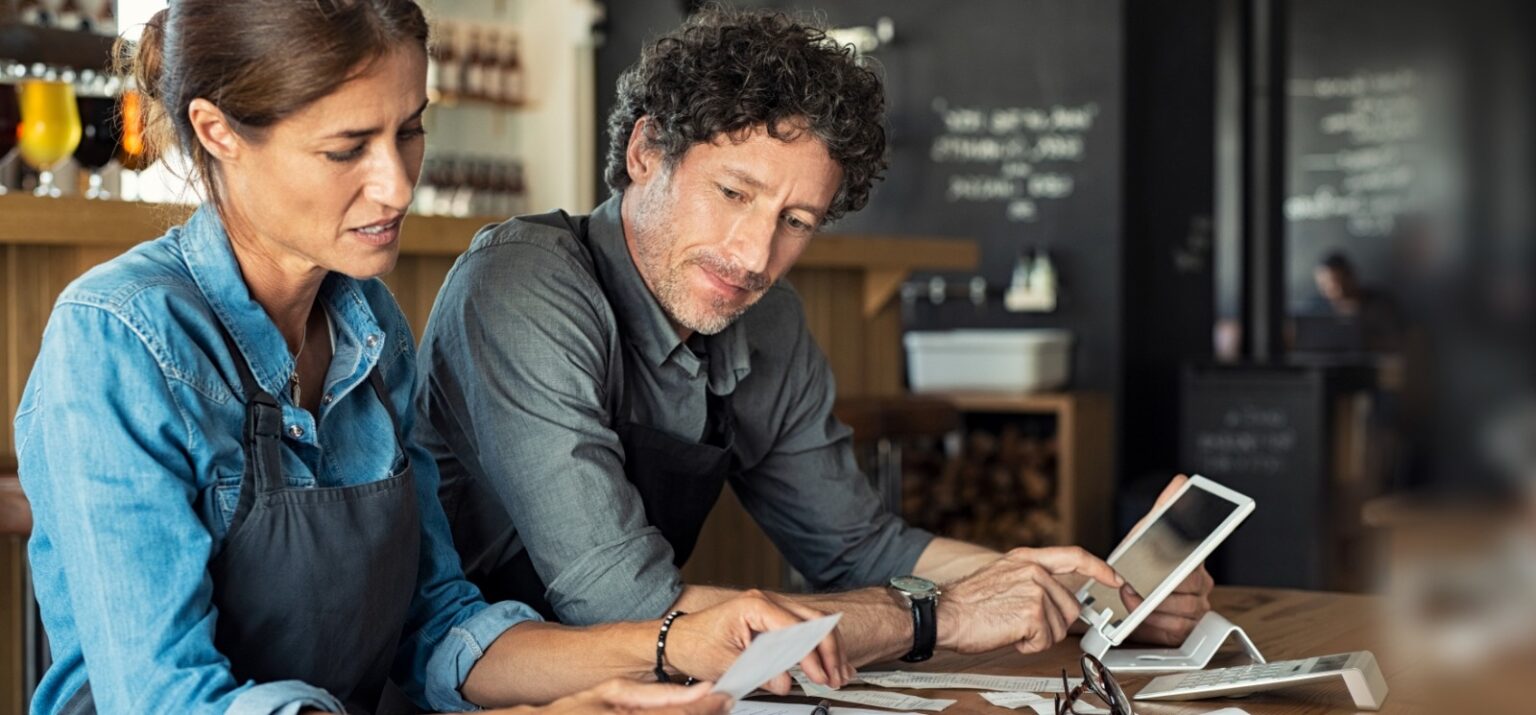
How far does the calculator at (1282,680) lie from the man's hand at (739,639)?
331 millimetres

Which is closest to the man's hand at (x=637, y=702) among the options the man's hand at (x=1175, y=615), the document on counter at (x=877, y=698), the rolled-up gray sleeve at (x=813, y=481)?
the document on counter at (x=877, y=698)

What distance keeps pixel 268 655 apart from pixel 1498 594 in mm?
1068

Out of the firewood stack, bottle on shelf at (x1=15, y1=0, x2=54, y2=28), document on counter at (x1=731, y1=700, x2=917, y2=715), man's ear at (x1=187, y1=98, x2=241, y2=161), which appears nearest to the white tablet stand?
document on counter at (x1=731, y1=700, x2=917, y2=715)

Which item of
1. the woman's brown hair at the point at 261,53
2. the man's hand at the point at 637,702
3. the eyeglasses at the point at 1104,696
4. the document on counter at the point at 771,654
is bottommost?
the eyeglasses at the point at 1104,696

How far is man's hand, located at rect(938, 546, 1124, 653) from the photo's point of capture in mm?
1617

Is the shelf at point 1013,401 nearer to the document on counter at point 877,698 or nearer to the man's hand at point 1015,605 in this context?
the man's hand at point 1015,605

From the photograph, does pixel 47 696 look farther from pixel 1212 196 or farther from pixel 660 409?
pixel 1212 196

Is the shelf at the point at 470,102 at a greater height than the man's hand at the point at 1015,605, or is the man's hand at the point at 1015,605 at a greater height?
the shelf at the point at 470,102

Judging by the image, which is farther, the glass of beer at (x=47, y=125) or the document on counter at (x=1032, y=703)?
the glass of beer at (x=47, y=125)

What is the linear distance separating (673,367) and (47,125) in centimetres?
148

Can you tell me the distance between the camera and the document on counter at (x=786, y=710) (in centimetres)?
135

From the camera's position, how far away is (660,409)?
186cm

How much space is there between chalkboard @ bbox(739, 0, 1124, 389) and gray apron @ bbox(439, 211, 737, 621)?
154 inches

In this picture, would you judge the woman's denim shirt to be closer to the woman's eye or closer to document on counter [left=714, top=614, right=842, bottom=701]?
the woman's eye
